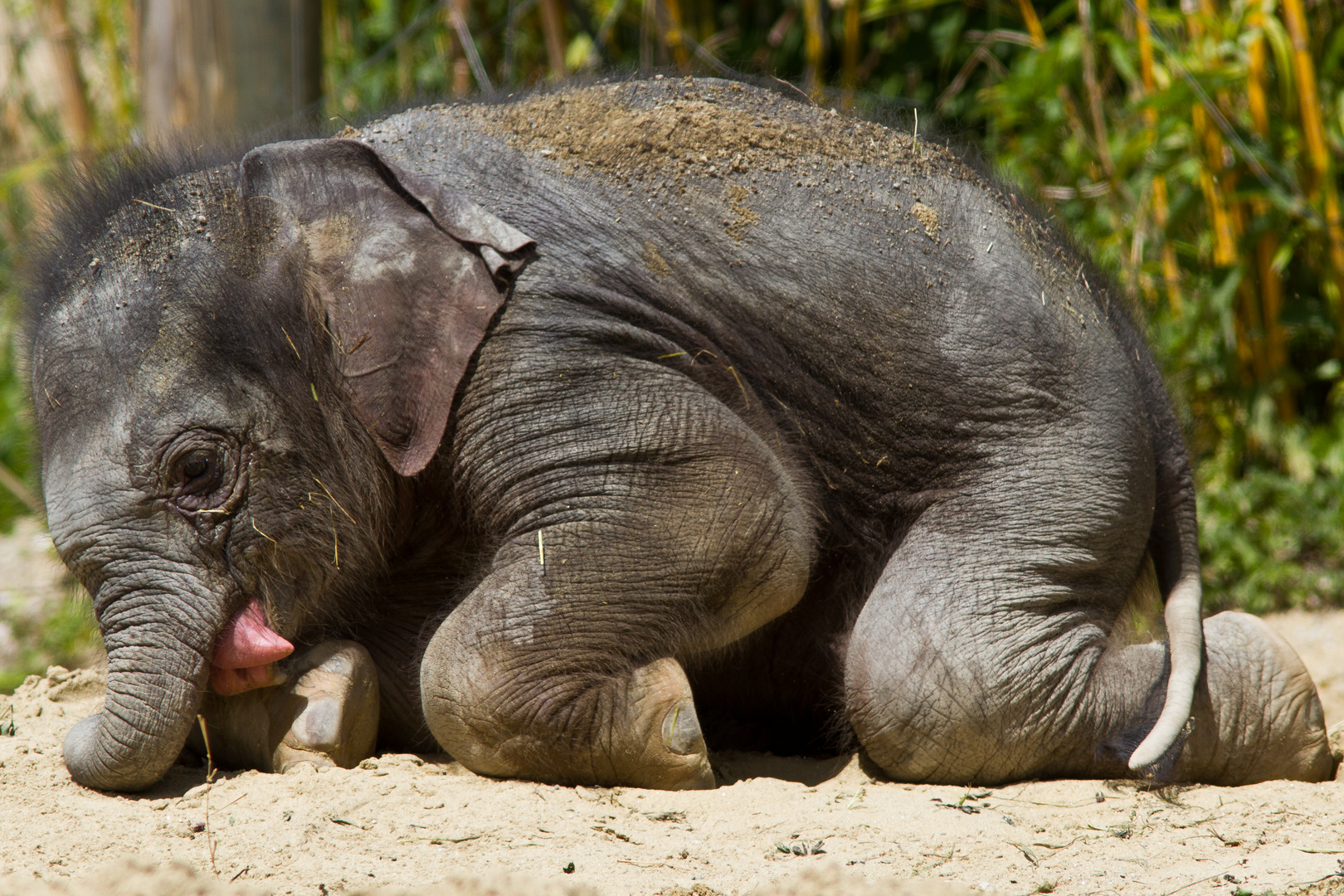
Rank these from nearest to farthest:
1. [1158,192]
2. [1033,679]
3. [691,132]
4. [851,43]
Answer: [1033,679]
[691,132]
[1158,192]
[851,43]

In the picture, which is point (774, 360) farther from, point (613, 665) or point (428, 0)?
point (428, 0)

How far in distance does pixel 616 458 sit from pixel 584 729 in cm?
61

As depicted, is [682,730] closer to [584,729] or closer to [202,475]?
[584,729]

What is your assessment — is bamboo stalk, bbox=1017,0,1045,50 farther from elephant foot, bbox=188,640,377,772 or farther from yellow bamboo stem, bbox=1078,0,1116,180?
elephant foot, bbox=188,640,377,772

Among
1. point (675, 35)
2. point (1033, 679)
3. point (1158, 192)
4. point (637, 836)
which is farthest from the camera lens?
point (675, 35)

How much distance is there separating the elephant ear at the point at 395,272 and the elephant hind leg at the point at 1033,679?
1172 millimetres

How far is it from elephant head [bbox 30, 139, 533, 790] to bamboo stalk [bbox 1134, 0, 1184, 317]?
3.49 metres

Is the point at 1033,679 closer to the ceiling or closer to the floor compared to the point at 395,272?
closer to the floor

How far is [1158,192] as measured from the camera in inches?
232

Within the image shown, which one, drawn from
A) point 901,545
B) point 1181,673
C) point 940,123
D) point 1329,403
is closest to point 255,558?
point 901,545

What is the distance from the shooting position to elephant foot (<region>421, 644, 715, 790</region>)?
114 inches

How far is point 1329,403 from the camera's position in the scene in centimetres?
578

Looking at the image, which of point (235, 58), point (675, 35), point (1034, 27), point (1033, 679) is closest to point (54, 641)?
point (235, 58)

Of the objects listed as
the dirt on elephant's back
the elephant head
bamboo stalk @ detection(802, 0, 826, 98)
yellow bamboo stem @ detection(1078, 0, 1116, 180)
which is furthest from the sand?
bamboo stalk @ detection(802, 0, 826, 98)
